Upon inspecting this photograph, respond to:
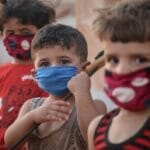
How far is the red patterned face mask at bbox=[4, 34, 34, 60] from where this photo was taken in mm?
3285

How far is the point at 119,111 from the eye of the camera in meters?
2.22

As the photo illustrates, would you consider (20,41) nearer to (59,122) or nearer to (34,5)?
(34,5)

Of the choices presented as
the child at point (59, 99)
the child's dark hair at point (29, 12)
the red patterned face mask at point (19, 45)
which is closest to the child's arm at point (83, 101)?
the child at point (59, 99)

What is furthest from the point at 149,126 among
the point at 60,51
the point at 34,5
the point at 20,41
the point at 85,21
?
the point at 85,21

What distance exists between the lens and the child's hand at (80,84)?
8.27 ft

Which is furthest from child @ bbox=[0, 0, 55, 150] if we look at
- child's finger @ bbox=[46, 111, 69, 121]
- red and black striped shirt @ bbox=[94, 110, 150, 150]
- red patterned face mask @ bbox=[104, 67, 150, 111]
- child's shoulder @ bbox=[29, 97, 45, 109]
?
red patterned face mask @ bbox=[104, 67, 150, 111]

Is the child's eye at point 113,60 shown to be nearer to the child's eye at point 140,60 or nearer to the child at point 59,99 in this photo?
the child's eye at point 140,60

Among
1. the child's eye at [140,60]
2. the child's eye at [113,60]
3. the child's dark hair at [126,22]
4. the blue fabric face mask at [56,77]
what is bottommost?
the blue fabric face mask at [56,77]

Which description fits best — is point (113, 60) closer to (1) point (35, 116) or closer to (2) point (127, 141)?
(2) point (127, 141)

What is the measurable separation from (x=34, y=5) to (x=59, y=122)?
108 centimetres

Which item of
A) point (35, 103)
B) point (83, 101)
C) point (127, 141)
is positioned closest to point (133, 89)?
point (127, 141)

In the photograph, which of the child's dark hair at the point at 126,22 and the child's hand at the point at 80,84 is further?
the child's hand at the point at 80,84

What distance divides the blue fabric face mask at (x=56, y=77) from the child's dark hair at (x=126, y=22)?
0.47m

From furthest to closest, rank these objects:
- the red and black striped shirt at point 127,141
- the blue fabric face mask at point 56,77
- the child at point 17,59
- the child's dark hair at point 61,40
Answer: the child at point 17,59 < the child's dark hair at point 61,40 < the blue fabric face mask at point 56,77 < the red and black striped shirt at point 127,141
